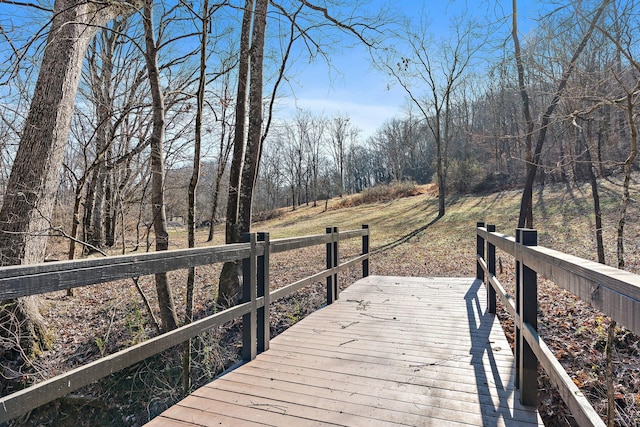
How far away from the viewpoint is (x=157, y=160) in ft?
18.2

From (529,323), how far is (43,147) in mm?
6005

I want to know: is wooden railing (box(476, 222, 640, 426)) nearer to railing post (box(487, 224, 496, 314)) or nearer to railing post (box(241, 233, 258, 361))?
railing post (box(487, 224, 496, 314))

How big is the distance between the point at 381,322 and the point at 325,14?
5.53m

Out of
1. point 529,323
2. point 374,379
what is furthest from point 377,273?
point 529,323

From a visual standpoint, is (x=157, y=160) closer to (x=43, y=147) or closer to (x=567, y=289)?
(x=43, y=147)

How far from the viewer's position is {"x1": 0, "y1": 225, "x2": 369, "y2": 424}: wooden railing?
156cm

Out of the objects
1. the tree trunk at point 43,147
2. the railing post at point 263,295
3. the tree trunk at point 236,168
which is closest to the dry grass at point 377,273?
the tree trunk at point 236,168

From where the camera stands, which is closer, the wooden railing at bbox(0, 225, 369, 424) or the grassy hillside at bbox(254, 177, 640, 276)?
the wooden railing at bbox(0, 225, 369, 424)

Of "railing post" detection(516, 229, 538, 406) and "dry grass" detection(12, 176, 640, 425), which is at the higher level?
"railing post" detection(516, 229, 538, 406)

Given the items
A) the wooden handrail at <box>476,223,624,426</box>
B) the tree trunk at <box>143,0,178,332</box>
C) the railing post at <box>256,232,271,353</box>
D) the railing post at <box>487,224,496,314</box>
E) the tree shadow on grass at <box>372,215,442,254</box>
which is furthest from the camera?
the tree shadow on grass at <box>372,215,442,254</box>

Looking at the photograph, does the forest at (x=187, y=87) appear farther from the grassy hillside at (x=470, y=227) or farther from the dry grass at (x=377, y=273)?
the grassy hillside at (x=470, y=227)

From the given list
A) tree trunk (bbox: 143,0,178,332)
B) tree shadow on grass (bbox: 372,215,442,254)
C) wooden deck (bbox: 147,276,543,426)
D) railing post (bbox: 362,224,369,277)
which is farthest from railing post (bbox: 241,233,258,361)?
tree shadow on grass (bbox: 372,215,442,254)

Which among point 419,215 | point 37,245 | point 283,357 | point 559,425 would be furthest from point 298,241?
point 419,215

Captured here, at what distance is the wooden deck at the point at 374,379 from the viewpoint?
7.85 feet
